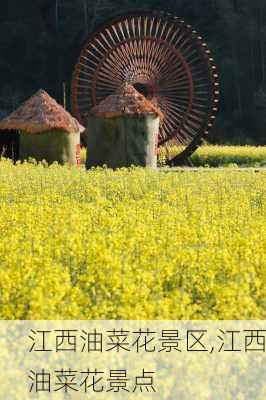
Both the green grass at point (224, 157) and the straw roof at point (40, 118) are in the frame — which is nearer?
the straw roof at point (40, 118)

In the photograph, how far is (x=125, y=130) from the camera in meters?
31.5

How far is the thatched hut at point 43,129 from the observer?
31.6m

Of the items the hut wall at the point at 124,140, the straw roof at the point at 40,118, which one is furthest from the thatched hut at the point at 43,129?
the hut wall at the point at 124,140

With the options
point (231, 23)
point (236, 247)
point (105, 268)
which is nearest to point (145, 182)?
point (236, 247)

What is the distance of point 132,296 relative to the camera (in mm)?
7215

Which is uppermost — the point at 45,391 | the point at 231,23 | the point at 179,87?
the point at 231,23

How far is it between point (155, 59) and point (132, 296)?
1248 inches

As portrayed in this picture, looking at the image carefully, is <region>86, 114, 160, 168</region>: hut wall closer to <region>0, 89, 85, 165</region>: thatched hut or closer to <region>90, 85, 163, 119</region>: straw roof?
<region>90, 85, 163, 119</region>: straw roof

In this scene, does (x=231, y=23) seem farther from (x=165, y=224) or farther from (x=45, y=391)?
(x=45, y=391)

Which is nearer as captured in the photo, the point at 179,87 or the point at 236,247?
the point at 236,247

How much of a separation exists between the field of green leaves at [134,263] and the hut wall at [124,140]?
51.0 ft

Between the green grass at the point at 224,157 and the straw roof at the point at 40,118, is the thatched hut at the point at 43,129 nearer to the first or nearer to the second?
the straw roof at the point at 40,118

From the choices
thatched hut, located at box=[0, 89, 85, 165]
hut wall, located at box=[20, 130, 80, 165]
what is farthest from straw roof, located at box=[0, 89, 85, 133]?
hut wall, located at box=[20, 130, 80, 165]

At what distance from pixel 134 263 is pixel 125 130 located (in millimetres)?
22956
